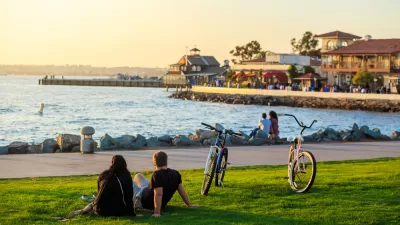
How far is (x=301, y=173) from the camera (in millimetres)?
12633

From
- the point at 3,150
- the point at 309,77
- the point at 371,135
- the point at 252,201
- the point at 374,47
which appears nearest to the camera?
the point at 252,201

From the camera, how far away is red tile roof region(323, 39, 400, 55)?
93319 millimetres

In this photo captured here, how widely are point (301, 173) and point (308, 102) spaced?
78.7 meters

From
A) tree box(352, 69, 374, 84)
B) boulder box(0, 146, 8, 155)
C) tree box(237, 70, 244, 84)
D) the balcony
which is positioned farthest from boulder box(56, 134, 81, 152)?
tree box(237, 70, 244, 84)

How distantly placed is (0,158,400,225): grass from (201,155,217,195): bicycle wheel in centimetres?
15

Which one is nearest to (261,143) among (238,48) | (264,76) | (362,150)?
(362,150)

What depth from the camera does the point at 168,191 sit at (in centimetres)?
1095

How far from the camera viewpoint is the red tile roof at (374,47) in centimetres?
9332

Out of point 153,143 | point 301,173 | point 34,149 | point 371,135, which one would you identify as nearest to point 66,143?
point 34,149

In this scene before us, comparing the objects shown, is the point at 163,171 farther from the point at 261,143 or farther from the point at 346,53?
the point at 346,53

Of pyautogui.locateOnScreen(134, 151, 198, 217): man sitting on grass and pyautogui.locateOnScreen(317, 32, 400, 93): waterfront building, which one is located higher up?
pyautogui.locateOnScreen(317, 32, 400, 93): waterfront building

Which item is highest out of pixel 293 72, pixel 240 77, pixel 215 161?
pixel 293 72

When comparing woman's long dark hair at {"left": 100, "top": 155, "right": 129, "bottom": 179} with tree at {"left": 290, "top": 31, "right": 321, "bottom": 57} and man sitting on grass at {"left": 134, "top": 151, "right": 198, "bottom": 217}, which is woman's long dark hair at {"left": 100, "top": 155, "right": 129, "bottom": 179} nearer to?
man sitting on grass at {"left": 134, "top": 151, "right": 198, "bottom": 217}

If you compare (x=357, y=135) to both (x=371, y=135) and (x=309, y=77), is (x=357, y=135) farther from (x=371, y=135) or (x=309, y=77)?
(x=309, y=77)
